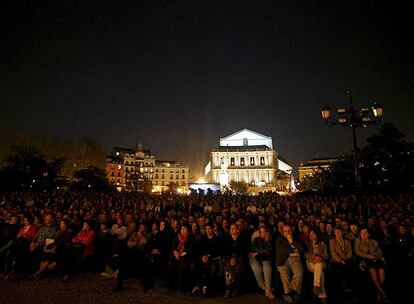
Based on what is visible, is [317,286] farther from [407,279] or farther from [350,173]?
[350,173]

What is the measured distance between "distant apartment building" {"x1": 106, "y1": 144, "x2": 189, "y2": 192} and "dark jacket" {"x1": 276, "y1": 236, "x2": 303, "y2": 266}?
89599mm

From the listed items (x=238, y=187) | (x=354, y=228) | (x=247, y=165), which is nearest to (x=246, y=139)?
(x=247, y=165)

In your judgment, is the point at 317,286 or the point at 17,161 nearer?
the point at 317,286

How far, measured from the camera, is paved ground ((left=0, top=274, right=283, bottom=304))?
21.9ft

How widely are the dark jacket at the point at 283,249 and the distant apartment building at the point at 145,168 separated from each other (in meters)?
89.6

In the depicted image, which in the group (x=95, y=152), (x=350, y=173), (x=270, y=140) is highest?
(x=270, y=140)

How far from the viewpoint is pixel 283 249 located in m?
7.30

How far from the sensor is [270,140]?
108 metres

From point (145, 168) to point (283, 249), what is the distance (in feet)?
316

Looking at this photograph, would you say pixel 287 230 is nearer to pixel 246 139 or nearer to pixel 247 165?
pixel 247 165

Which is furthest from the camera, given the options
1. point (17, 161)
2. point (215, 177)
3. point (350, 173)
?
point (215, 177)

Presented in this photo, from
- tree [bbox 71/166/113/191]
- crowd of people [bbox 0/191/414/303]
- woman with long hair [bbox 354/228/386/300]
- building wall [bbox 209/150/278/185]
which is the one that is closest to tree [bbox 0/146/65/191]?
tree [bbox 71/166/113/191]

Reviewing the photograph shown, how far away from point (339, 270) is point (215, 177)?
3414 inches

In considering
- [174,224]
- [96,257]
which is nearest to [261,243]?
[174,224]
